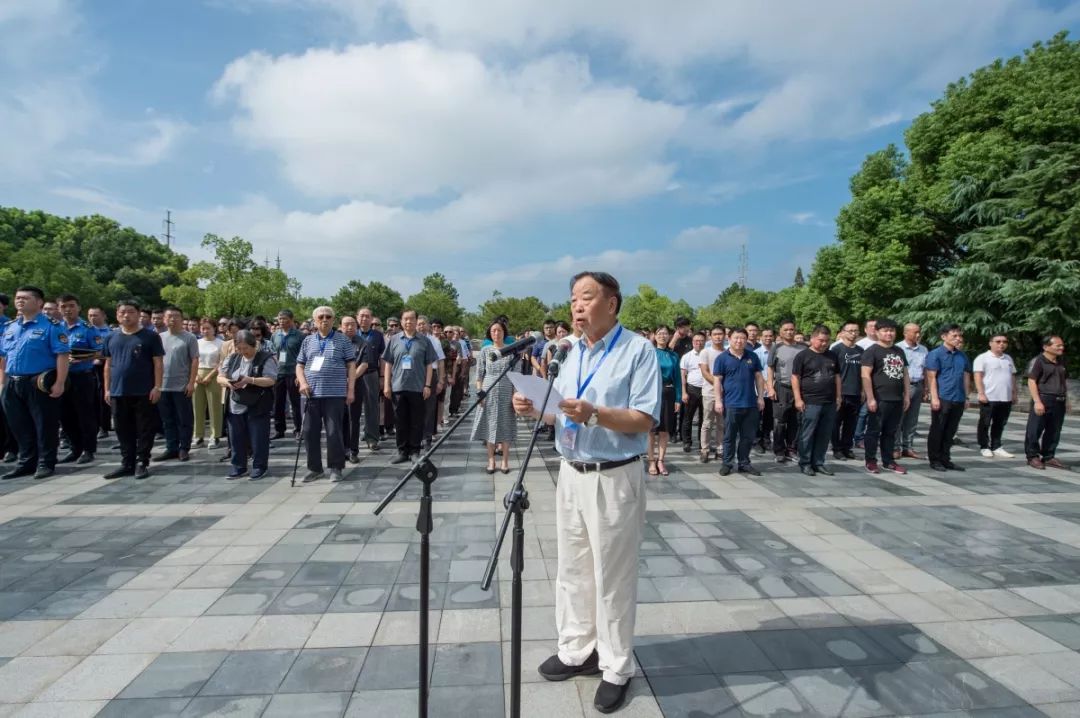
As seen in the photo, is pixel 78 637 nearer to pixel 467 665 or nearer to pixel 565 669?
pixel 467 665

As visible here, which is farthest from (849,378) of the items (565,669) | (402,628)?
(402,628)

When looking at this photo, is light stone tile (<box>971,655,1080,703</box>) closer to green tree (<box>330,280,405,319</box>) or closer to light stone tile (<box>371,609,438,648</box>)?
light stone tile (<box>371,609,438,648</box>)

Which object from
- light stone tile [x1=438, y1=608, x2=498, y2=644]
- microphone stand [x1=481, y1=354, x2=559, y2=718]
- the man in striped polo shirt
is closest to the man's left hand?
microphone stand [x1=481, y1=354, x2=559, y2=718]

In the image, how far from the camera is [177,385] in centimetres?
752

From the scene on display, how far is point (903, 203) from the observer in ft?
67.7

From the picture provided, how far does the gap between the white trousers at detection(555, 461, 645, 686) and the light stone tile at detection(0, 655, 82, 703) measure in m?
2.57

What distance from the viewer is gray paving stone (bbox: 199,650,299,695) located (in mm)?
2590

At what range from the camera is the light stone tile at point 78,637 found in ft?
9.59

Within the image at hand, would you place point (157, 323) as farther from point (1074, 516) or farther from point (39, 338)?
point (1074, 516)

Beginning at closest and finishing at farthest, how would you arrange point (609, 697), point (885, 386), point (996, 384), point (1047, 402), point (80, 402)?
point (609, 697) → point (885, 386) → point (80, 402) → point (1047, 402) → point (996, 384)

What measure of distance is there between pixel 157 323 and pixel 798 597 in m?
10.6

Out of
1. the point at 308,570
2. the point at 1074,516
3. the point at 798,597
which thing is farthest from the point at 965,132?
the point at 308,570

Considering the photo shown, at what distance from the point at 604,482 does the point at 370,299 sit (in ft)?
251

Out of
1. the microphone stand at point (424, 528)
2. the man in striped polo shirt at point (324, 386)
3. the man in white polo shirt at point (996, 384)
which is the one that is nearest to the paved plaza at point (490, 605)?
the microphone stand at point (424, 528)
